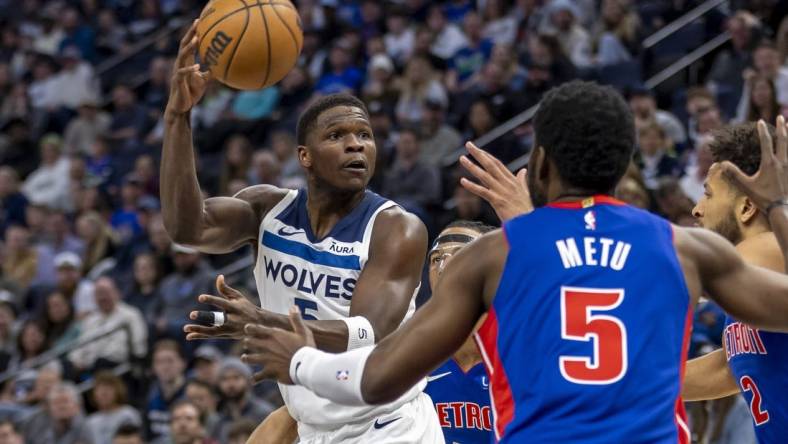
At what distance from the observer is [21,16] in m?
19.5

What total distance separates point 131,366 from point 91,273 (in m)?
2.38

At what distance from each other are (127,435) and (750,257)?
19.5ft

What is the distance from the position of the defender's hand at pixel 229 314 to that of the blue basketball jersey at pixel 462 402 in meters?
1.70

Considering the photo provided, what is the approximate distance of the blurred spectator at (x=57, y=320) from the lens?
12.1m

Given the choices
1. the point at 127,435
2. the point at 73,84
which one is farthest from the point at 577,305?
the point at 73,84

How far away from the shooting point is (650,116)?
10.7 metres

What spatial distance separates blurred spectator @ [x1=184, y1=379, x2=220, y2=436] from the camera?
30.3 ft

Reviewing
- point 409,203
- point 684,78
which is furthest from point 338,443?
point 684,78

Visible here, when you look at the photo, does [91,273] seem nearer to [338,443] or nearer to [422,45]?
[422,45]

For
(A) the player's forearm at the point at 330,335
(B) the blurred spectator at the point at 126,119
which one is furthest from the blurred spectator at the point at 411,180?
(A) the player's forearm at the point at 330,335

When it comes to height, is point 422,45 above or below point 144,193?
above

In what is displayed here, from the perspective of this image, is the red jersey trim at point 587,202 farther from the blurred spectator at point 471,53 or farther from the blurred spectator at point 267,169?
the blurred spectator at point 471,53

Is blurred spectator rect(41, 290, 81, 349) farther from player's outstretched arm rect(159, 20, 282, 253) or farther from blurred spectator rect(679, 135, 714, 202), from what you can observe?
player's outstretched arm rect(159, 20, 282, 253)

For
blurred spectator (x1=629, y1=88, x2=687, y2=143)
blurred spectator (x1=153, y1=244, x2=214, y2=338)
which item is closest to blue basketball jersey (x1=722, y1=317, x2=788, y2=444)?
blurred spectator (x1=629, y1=88, x2=687, y2=143)
